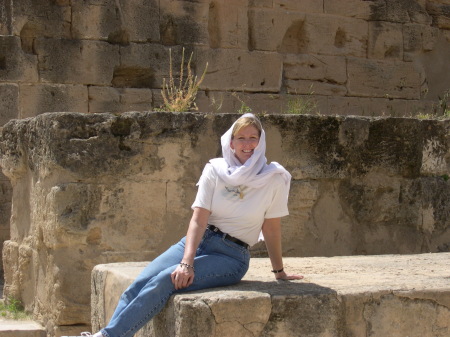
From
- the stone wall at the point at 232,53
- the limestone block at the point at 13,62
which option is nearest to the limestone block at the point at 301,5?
the stone wall at the point at 232,53

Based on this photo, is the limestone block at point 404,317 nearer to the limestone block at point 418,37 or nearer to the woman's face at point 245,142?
the woman's face at point 245,142

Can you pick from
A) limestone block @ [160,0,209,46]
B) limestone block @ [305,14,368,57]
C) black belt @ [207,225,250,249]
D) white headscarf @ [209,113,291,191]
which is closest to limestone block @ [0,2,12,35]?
limestone block @ [160,0,209,46]

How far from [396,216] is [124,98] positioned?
5.43 meters

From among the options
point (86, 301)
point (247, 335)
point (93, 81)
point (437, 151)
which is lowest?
point (86, 301)

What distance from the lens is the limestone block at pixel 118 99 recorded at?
1120 cm

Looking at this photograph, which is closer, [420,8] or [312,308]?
[312,308]

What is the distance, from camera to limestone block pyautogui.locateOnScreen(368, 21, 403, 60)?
13.5 metres

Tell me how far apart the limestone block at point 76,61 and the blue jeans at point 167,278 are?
7304mm

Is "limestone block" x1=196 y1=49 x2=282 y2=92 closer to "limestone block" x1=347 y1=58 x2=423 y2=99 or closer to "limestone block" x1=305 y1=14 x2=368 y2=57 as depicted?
"limestone block" x1=305 y1=14 x2=368 y2=57

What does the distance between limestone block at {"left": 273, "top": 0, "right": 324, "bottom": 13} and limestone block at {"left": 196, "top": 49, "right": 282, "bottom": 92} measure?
805 mm

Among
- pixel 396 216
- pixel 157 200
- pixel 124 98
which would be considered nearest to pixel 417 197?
pixel 396 216

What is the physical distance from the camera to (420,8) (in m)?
13.9

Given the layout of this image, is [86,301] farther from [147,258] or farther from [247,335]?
[247,335]

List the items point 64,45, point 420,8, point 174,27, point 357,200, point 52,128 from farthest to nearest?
point 420,8, point 174,27, point 64,45, point 357,200, point 52,128
